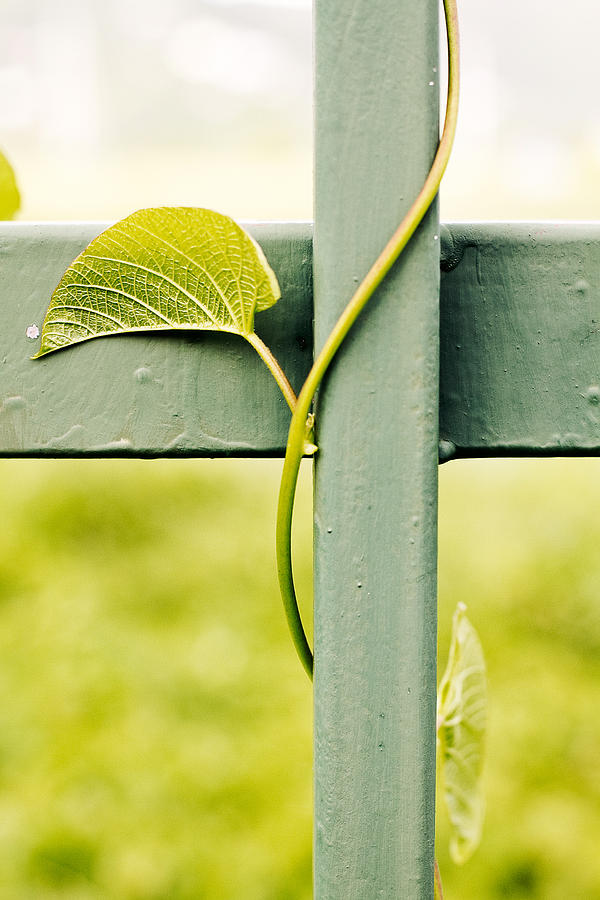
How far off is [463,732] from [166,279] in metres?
0.22

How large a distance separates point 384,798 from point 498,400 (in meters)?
0.14

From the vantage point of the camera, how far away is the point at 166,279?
0.85 feet

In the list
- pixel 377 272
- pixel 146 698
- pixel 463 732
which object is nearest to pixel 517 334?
pixel 377 272

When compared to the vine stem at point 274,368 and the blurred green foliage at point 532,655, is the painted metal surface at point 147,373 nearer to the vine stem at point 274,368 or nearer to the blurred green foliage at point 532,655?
the vine stem at point 274,368

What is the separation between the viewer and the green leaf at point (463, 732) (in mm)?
337

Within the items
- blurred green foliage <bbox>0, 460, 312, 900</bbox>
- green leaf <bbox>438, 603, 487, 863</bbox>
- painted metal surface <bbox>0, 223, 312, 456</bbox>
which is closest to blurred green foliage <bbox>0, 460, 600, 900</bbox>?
blurred green foliage <bbox>0, 460, 312, 900</bbox>

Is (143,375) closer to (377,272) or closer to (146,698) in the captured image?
(377,272)

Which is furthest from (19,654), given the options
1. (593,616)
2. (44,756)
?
(593,616)

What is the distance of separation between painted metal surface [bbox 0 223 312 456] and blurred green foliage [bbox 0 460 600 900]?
629 millimetres

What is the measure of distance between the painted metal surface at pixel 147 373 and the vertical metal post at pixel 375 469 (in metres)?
0.02

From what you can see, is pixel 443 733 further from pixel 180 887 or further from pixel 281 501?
pixel 180 887

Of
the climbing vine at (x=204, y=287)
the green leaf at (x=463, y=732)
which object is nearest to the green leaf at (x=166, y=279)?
the climbing vine at (x=204, y=287)

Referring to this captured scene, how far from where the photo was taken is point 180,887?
777 millimetres

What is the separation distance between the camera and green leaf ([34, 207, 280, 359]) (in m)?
0.25
